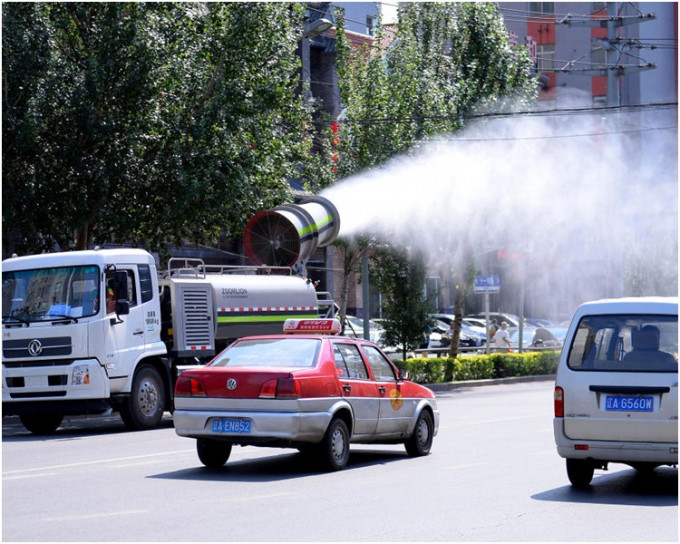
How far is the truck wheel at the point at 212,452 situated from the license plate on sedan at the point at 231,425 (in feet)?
1.33

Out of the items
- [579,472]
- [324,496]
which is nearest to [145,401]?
[324,496]

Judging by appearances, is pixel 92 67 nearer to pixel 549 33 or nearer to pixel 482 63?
pixel 482 63

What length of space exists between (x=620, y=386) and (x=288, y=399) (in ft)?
10.6

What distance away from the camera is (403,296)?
33344 millimetres

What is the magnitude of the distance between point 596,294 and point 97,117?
48.1 m

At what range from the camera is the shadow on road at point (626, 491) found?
406 inches

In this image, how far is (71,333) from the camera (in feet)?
57.2

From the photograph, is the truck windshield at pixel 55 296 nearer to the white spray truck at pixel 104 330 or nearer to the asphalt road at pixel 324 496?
the white spray truck at pixel 104 330

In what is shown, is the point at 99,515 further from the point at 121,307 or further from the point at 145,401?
the point at 145,401

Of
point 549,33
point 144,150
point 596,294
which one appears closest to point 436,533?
point 144,150

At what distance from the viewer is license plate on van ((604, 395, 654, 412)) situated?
34.2ft

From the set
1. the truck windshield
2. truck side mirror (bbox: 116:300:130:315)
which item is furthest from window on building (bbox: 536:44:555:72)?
the truck windshield

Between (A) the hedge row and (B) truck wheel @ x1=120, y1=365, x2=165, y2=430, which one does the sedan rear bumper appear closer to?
(B) truck wheel @ x1=120, y1=365, x2=165, y2=430

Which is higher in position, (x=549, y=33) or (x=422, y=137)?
(x=549, y=33)
